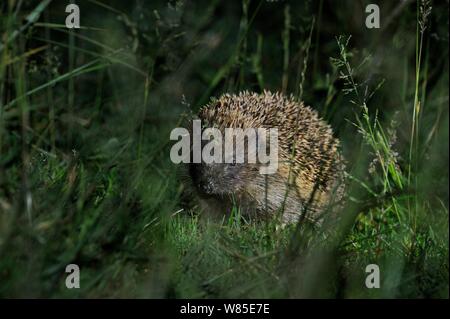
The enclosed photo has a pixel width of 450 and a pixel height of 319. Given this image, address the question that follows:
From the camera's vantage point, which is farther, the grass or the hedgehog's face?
the hedgehog's face

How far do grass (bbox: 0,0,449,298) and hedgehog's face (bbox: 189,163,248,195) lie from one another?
0.14 meters

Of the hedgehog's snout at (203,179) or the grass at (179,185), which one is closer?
the grass at (179,185)

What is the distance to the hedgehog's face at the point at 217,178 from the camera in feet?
15.1

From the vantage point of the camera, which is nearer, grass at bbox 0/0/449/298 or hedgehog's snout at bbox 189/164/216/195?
grass at bbox 0/0/449/298

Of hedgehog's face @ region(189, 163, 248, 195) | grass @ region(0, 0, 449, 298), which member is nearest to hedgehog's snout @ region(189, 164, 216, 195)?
hedgehog's face @ region(189, 163, 248, 195)

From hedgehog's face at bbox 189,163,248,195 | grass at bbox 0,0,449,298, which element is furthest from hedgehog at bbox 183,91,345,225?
grass at bbox 0,0,449,298

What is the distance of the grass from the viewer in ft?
10.2

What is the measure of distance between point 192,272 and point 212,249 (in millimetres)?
273

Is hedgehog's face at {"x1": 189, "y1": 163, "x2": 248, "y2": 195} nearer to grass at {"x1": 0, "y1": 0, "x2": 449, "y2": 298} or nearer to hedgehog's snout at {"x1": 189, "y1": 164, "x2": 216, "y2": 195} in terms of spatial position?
hedgehog's snout at {"x1": 189, "y1": 164, "x2": 216, "y2": 195}

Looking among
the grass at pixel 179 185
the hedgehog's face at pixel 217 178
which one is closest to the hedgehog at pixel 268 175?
the hedgehog's face at pixel 217 178

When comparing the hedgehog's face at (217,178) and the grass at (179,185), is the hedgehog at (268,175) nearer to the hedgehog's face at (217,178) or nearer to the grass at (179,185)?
the hedgehog's face at (217,178)

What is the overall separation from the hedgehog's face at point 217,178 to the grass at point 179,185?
14 cm
